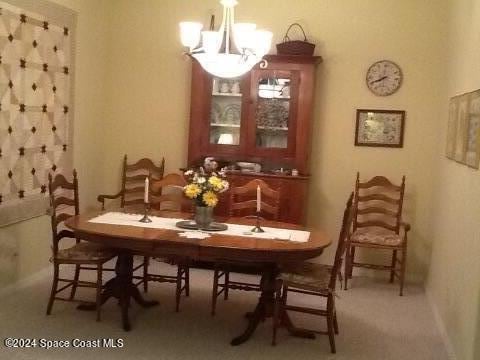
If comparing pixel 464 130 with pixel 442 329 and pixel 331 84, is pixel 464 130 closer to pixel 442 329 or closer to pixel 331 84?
pixel 442 329

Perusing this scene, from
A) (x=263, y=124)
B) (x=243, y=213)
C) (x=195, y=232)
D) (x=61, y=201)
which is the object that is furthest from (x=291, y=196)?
(x=61, y=201)

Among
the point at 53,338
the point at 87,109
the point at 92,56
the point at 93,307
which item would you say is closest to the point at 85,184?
the point at 87,109

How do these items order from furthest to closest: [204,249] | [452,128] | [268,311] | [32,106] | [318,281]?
[32,106] < [452,128] < [268,311] < [318,281] < [204,249]

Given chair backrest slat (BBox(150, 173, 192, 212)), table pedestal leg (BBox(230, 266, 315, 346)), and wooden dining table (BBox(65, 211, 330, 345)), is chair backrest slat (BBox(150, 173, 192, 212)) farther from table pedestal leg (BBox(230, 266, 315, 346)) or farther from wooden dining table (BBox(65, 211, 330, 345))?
table pedestal leg (BBox(230, 266, 315, 346))

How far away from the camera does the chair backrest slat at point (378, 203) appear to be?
16.9ft

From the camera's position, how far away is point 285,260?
342cm

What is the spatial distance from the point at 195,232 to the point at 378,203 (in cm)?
228

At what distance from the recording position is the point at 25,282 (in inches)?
179

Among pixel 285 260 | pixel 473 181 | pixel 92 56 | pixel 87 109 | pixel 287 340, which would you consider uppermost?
pixel 92 56

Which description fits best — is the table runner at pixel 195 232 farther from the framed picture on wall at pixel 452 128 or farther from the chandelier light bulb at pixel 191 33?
the framed picture on wall at pixel 452 128

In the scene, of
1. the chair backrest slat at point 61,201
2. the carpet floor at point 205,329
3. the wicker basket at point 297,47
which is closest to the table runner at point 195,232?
the chair backrest slat at point 61,201

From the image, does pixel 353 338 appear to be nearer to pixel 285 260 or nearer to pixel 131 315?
pixel 285 260

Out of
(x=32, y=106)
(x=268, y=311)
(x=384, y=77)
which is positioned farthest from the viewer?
(x=384, y=77)

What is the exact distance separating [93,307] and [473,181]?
2576 mm
